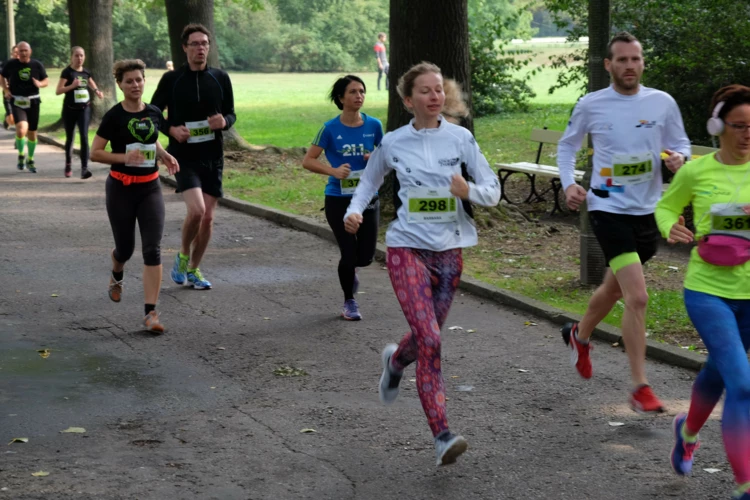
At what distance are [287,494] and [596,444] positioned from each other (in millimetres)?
1655

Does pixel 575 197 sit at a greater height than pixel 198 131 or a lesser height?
lesser

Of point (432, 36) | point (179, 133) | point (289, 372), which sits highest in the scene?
point (432, 36)

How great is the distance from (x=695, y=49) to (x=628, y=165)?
7794mm

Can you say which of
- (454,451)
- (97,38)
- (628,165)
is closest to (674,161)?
(628,165)

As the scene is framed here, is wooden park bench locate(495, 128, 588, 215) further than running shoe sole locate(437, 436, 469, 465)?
Yes

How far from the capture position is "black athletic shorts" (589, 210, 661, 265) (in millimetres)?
6512

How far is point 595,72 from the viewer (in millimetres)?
9641

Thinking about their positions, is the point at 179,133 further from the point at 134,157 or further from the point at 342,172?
the point at 342,172

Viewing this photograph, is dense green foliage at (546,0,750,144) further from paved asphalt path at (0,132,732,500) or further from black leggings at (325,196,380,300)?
black leggings at (325,196,380,300)

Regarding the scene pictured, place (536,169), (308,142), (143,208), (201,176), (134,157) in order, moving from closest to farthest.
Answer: (134,157)
(143,208)
(201,176)
(536,169)
(308,142)

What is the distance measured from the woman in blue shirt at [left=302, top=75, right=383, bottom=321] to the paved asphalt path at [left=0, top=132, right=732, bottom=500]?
0.51 meters

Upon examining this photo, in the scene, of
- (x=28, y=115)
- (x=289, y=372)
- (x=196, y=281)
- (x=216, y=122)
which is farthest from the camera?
(x=28, y=115)

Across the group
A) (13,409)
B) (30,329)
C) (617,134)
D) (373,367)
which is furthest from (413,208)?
(30,329)

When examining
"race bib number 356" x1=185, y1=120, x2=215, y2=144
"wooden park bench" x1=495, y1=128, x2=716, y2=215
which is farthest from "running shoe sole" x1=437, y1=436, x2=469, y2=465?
"wooden park bench" x1=495, y1=128, x2=716, y2=215
